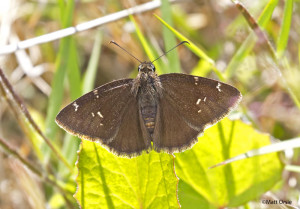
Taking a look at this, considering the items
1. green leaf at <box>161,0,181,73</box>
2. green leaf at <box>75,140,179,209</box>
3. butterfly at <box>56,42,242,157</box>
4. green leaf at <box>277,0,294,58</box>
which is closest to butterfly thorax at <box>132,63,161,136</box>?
butterfly at <box>56,42,242,157</box>

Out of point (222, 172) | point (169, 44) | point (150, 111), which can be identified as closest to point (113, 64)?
point (169, 44)

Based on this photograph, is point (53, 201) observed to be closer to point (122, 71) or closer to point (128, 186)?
point (128, 186)

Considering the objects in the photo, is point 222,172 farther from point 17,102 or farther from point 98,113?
point 17,102

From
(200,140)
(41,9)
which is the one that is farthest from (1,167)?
(200,140)

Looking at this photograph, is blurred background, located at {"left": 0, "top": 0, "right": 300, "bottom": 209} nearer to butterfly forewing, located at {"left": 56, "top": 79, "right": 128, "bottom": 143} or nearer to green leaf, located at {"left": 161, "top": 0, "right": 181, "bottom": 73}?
green leaf, located at {"left": 161, "top": 0, "right": 181, "bottom": 73}

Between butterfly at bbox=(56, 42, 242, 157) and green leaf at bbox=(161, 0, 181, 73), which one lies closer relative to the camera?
butterfly at bbox=(56, 42, 242, 157)
